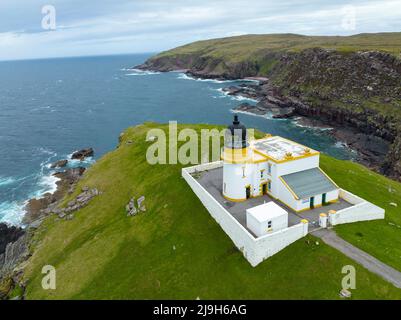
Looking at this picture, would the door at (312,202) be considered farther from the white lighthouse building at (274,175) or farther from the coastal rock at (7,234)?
the coastal rock at (7,234)

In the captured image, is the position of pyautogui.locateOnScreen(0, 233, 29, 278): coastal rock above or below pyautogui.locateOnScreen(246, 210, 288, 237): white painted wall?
below

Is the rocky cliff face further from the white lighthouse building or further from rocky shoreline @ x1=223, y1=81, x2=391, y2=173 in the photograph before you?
the white lighthouse building

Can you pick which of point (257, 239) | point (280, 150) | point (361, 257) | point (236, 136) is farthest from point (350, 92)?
point (257, 239)

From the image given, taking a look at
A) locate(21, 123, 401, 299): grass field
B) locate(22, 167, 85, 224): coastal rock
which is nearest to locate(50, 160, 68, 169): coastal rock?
locate(22, 167, 85, 224): coastal rock

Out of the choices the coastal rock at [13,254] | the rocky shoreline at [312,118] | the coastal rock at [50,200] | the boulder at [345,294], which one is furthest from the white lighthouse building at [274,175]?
the rocky shoreline at [312,118]
